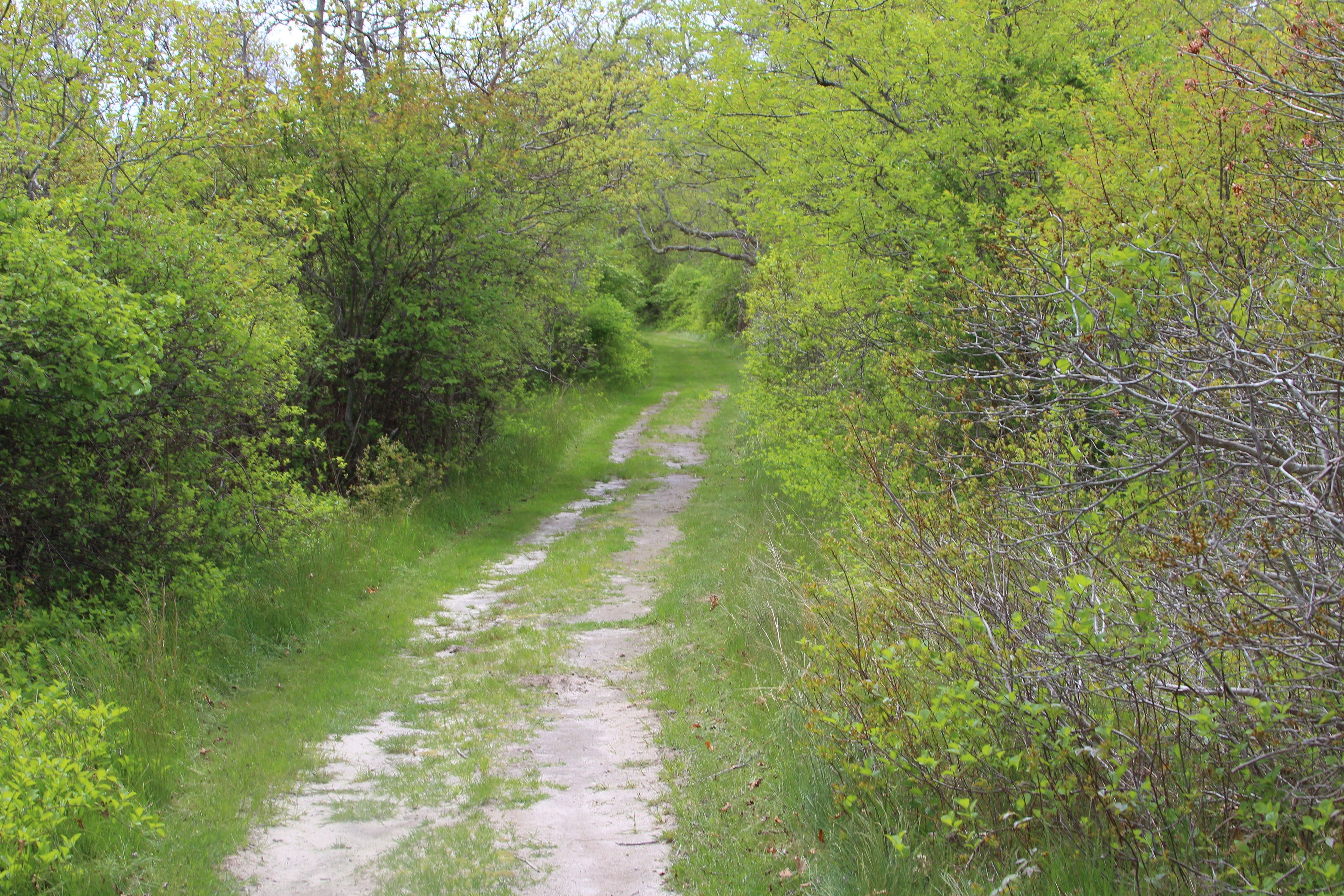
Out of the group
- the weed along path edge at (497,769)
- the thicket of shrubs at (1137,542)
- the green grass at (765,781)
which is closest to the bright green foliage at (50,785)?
the weed along path edge at (497,769)

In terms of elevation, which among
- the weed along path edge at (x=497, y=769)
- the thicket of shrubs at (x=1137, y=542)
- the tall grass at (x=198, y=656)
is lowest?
the weed along path edge at (x=497, y=769)

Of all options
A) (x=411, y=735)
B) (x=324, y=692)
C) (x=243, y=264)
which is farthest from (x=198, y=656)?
(x=243, y=264)

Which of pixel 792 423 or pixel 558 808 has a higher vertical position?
pixel 792 423

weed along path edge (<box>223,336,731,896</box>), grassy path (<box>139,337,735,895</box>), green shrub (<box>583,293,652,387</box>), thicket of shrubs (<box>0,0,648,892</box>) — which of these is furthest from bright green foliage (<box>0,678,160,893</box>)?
green shrub (<box>583,293,652,387</box>)

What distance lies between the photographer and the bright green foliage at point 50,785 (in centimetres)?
427

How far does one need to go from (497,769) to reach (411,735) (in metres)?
1.04

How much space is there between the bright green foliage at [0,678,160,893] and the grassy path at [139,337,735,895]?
421 mm

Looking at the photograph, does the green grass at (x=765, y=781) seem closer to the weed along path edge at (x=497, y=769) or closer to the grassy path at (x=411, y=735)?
the weed along path edge at (x=497, y=769)

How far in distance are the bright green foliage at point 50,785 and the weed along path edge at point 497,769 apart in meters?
0.75

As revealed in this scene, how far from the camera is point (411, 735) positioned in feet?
22.3

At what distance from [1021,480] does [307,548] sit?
769 cm

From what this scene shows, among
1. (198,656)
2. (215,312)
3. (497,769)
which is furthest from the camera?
(215,312)

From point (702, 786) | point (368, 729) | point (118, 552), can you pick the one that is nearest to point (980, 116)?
point (702, 786)

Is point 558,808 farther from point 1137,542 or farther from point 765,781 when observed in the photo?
point 1137,542
